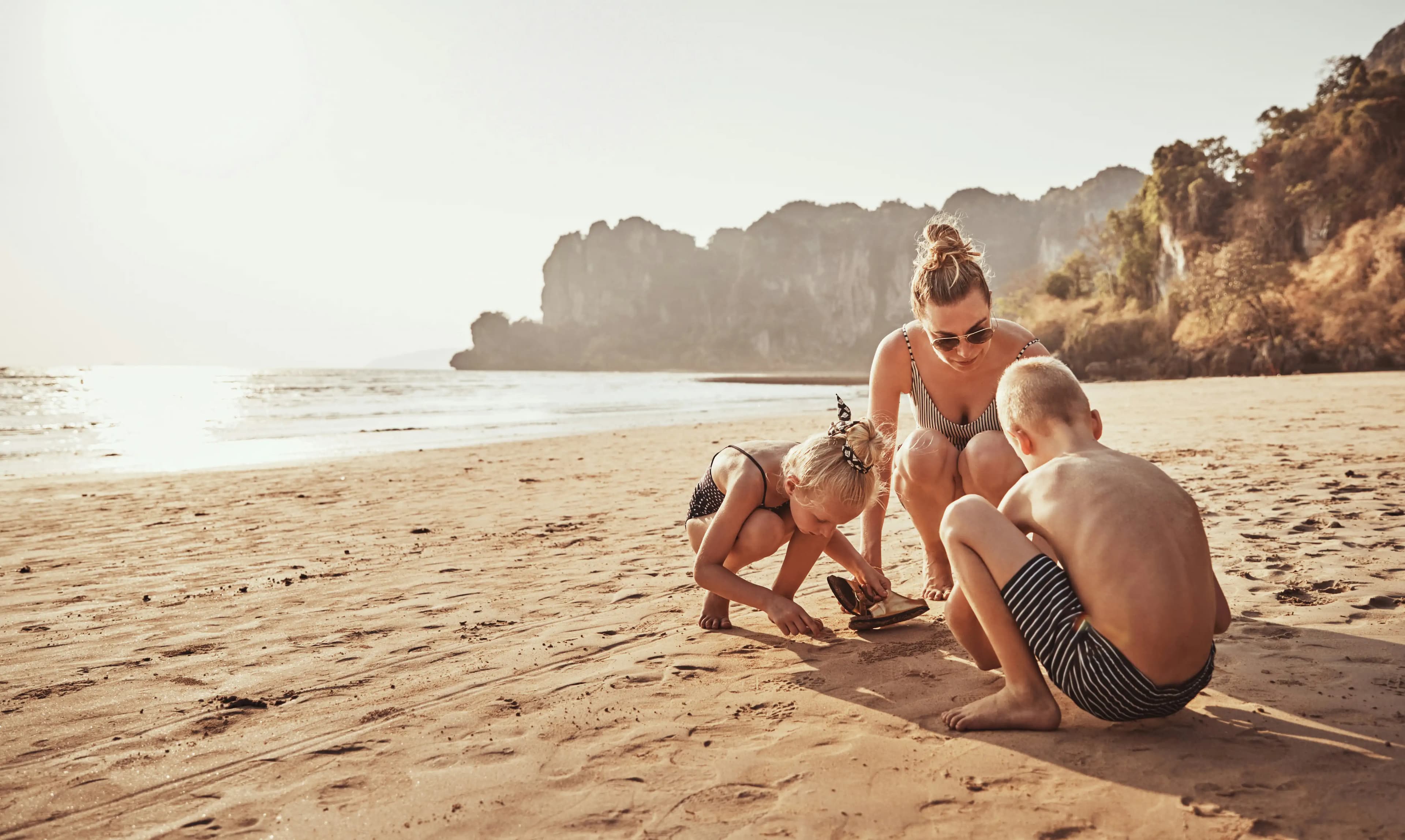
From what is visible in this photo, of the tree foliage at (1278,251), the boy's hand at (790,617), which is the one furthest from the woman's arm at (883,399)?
the tree foliage at (1278,251)

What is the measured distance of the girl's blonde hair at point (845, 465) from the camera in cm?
304

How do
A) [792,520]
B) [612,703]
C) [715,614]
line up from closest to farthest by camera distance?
[612,703] → [792,520] → [715,614]

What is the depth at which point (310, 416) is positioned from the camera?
75.6 feet

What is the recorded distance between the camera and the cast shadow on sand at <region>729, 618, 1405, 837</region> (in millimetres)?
1875

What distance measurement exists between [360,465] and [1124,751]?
10284 millimetres

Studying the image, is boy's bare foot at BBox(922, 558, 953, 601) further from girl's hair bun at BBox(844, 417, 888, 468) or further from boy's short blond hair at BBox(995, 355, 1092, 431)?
boy's short blond hair at BBox(995, 355, 1092, 431)

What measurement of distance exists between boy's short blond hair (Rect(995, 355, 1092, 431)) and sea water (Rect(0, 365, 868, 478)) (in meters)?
11.5

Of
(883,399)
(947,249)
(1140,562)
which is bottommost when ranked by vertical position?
(1140,562)

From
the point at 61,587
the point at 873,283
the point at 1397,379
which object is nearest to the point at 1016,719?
the point at 61,587

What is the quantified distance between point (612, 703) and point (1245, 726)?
1.93 m

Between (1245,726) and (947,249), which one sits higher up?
(947,249)

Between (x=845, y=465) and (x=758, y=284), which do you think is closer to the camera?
(x=845, y=465)

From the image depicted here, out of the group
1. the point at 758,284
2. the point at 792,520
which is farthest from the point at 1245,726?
the point at 758,284

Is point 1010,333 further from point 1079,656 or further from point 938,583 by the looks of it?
point 1079,656
